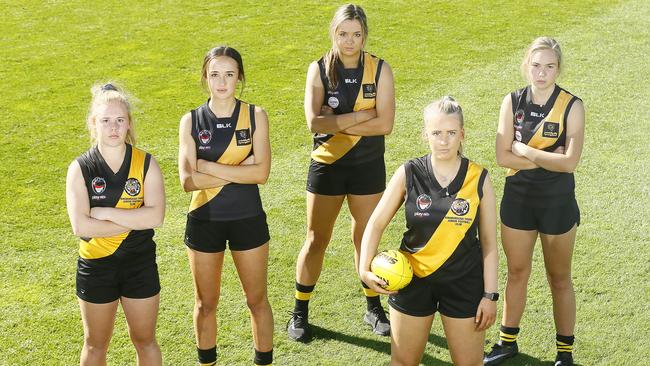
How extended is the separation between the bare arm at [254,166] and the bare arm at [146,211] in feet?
1.21

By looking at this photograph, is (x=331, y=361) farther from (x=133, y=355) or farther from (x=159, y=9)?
(x=159, y=9)

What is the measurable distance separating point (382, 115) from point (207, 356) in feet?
6.81

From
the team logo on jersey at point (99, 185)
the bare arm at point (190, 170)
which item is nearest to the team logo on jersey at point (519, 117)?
the bare arm at point (190, 170)

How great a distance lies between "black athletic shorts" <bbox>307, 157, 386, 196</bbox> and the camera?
21.4 ft

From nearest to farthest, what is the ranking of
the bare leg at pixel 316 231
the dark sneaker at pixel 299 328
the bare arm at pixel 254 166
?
the bare arm at pixel 254 166 → the bare leg at pixel 316 231 → the dark sneaker at pixel 299 328

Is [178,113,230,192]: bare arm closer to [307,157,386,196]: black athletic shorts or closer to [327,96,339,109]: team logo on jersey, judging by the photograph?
[307,157,386,196]: black athletic shorts

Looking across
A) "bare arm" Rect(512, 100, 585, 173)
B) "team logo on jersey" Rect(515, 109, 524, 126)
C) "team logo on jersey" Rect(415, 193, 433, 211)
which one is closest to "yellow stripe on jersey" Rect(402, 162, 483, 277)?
"team logo on jersey" Rect(415, 193, 433, 211)

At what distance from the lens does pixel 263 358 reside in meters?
6.11

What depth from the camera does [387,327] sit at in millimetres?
6793

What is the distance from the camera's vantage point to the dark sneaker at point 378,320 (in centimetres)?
679

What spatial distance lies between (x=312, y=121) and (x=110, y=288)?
1907 millimetres

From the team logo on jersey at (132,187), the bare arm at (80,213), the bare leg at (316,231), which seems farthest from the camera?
the bare leg at (316,231)

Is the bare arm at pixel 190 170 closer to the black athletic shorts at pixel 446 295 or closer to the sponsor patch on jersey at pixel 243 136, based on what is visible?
the sponsor patch on jersey at pixel 243 136

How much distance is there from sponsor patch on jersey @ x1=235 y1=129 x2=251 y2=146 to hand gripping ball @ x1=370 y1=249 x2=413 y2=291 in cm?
126
